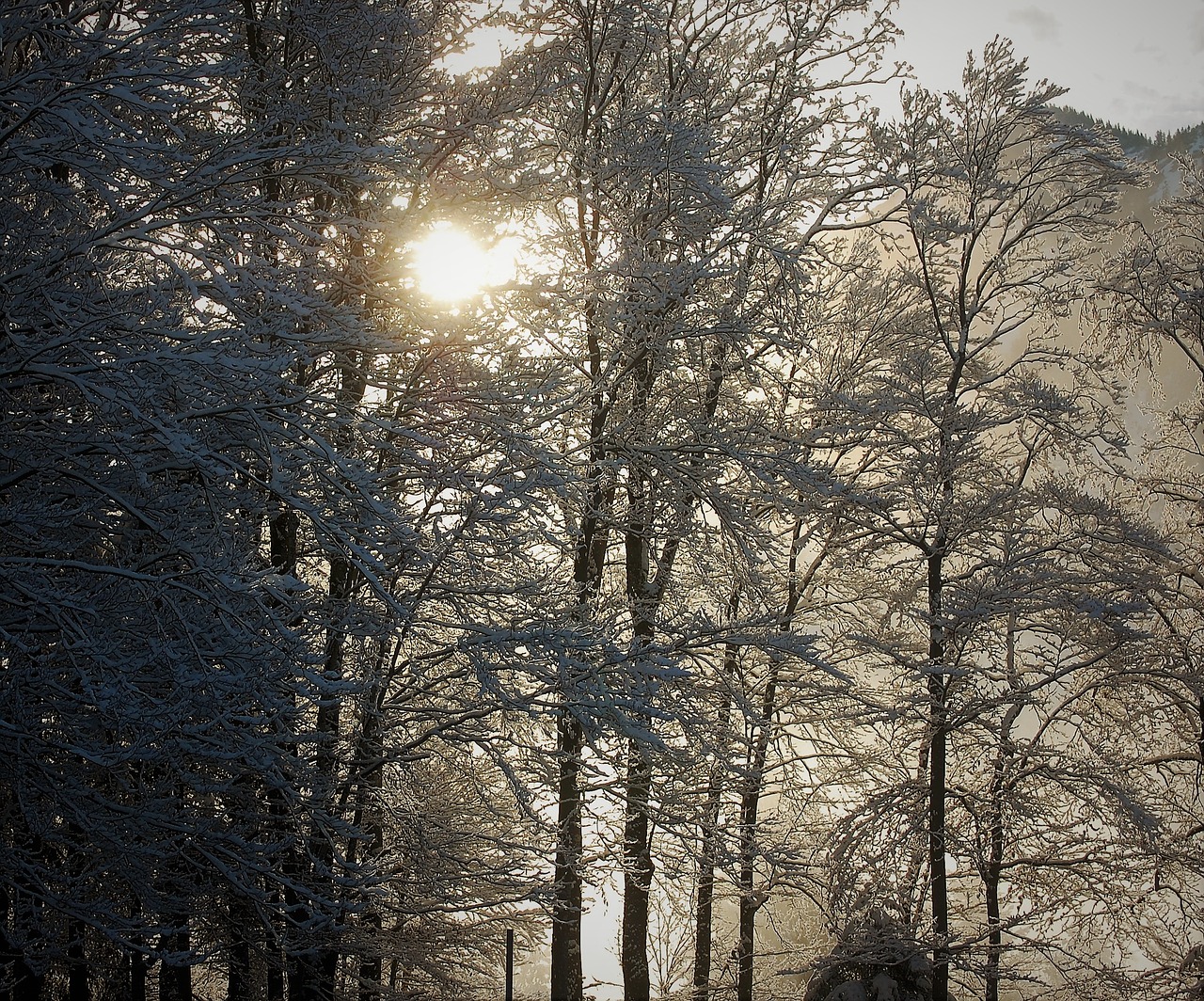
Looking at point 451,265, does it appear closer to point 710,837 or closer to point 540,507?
point 540,507

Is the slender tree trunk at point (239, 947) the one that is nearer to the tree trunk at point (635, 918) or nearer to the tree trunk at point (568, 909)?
the tree trunk at point (568, 909)

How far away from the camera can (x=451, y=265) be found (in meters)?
8.26

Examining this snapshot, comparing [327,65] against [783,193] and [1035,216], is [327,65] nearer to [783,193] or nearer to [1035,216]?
[783,193]

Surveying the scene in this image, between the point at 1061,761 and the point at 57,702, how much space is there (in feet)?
34.6

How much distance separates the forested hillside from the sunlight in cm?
6

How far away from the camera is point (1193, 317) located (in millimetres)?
13062

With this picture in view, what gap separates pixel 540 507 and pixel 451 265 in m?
2.57

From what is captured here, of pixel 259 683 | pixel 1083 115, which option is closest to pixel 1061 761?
pixel 259 683

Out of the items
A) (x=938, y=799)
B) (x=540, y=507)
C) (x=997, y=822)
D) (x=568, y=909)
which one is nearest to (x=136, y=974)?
(x=568, y=909)

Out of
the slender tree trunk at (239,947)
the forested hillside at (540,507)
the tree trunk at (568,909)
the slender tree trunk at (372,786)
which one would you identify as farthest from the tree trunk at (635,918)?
the slender tree trunk at (239,947)

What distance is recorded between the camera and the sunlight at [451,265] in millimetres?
8148

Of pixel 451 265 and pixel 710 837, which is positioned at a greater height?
pixel 451 265

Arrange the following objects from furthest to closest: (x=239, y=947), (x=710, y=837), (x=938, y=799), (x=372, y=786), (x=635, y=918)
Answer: (x=938, y=799) < (x=635, y=918) < (x=239, y=947) < (x=710, y=837) < (x=372, y=786)

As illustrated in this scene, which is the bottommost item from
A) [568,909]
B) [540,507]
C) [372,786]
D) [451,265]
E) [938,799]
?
[568,909]
